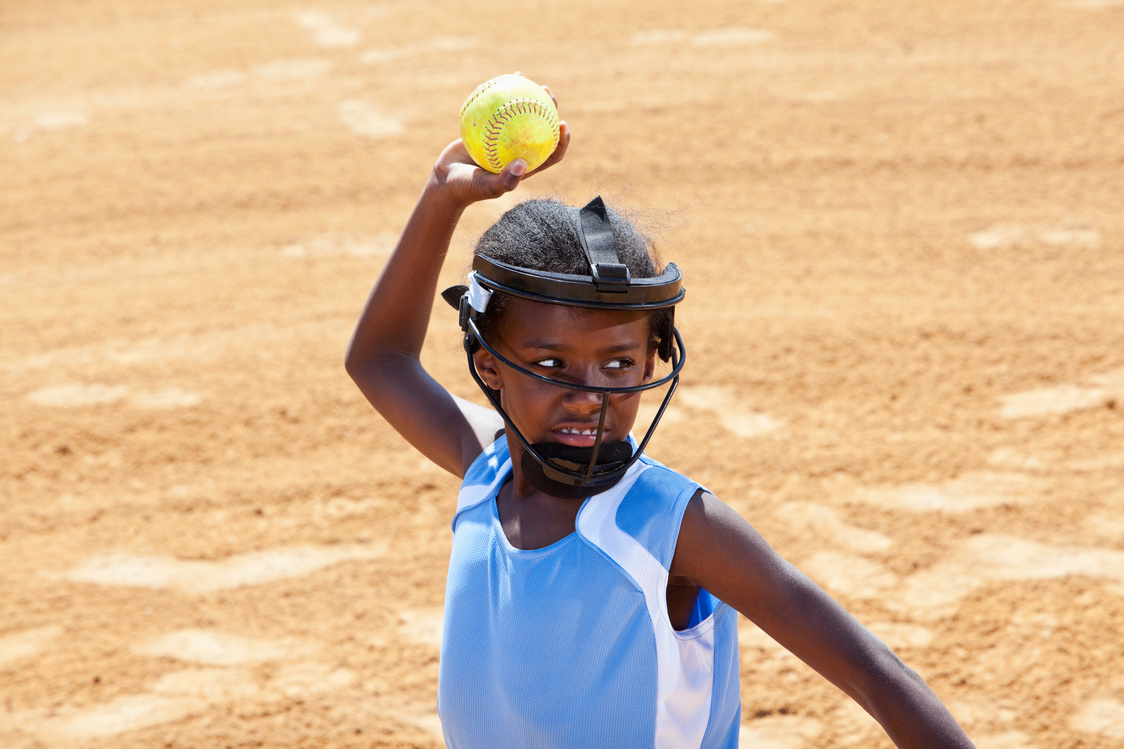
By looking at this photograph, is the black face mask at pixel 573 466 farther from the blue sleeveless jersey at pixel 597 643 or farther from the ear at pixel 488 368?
the ear at pixel 488 368

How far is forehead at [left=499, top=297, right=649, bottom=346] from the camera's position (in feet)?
5.79

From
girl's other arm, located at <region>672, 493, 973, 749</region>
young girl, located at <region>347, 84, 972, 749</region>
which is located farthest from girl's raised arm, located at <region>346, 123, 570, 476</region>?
girl's other arm, located at <region>672, 493, 973, 749</region>

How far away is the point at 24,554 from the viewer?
4207 millimetres

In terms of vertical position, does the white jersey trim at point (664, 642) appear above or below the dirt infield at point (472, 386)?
above

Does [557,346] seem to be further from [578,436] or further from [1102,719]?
[1102,719]

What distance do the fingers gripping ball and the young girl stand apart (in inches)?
7.0

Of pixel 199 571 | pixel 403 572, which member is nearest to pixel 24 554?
pixel 199 571

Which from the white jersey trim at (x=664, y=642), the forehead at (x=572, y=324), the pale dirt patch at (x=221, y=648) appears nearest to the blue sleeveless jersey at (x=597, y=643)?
the white jersey trim at (x=664, y=642)

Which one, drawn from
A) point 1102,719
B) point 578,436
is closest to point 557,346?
point 578,436

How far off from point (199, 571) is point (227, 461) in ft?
2.46

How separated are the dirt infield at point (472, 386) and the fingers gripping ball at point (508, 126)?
0.90ft

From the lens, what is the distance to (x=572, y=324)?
1.77 m

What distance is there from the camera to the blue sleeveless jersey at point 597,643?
1714 mm

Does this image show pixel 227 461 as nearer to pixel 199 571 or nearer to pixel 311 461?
pixel 311 461
